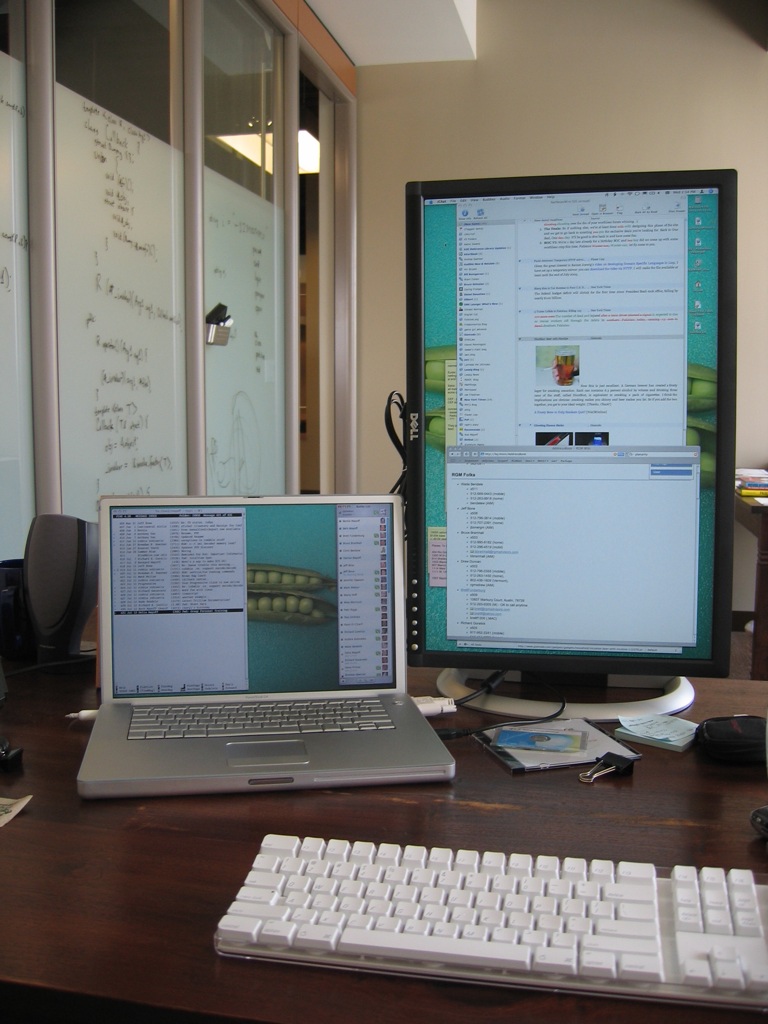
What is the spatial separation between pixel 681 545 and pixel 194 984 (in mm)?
750

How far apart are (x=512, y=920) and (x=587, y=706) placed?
1.75 feet

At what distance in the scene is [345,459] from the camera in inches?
191

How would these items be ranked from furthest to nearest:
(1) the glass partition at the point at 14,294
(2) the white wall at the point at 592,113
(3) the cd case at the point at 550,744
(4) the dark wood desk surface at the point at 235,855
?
(2) the white wall at the point at 592,113 → (1) the glass partition at the point at 14,294 → (3) the cd case at the point at 550,744 → (4) the dark wood desk surface at the point at 235,855

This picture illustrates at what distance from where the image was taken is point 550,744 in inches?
38.7

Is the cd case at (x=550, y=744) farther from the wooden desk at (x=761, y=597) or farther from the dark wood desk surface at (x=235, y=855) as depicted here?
the wooden desk at (x=761, y=597)

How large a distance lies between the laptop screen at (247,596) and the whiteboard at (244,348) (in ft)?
6.28

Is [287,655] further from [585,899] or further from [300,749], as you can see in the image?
[585,899]

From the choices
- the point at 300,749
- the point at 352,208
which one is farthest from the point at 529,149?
the point at 300,749

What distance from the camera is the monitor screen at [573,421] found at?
1.08 metres

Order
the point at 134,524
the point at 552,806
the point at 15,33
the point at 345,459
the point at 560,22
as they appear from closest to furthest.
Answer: the point at 552,806, the point at 134,524, the point at 15,33, the point at 560,22, the point at 345,459

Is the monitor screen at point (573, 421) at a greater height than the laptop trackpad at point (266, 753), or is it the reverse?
the monitor screen at point (573, 421)

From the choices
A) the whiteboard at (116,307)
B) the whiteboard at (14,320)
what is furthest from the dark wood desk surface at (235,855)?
the whiteboard at (116,307)

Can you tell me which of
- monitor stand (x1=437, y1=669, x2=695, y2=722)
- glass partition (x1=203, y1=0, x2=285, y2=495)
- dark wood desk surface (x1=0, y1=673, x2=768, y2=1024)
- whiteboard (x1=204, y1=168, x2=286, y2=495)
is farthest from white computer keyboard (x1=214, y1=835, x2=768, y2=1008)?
glass partition (x1=203, y1=0, x2=285, y2=495)

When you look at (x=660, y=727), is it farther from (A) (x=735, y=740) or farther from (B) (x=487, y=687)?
(B) (x=487, y=687)
